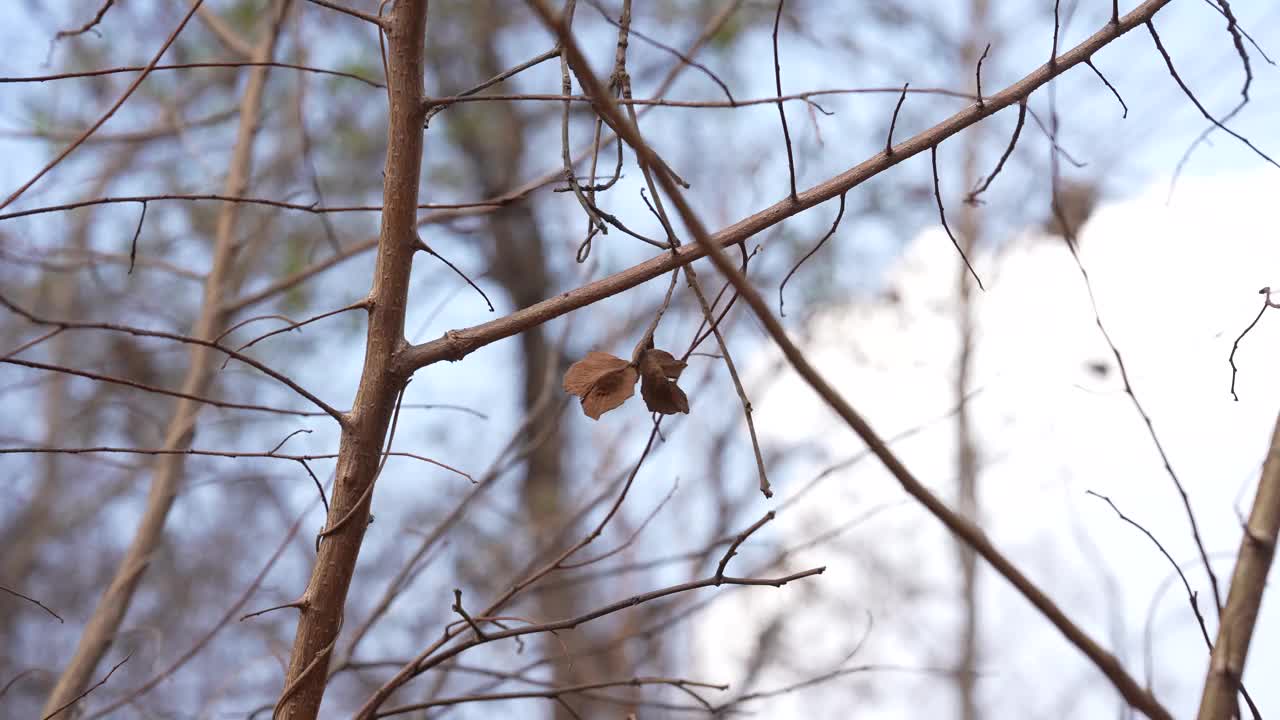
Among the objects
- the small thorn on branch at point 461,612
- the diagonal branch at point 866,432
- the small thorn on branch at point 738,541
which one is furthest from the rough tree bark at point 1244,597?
the small thorn on branch at point 461,612

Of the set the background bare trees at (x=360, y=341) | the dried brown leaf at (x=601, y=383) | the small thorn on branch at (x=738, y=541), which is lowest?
the small thorn on branch at (x=738, y=541)

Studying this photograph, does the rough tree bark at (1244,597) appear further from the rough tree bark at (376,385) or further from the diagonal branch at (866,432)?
the rough tree bark at (376,385)

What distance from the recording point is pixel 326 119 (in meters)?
2.69

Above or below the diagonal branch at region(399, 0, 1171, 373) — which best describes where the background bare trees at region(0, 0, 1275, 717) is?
above

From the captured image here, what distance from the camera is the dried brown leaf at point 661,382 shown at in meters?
0.51

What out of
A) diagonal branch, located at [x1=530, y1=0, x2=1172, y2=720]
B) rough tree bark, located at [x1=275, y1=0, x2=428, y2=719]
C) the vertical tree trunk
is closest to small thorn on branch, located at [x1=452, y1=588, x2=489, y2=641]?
rough tree bark, located at [x1=275, y1=0, x2=428, y2=719]

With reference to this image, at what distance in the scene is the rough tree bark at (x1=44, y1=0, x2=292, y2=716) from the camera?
934mm

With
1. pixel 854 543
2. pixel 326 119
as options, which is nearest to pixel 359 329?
pixel 326 119

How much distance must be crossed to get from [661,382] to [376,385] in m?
0.15

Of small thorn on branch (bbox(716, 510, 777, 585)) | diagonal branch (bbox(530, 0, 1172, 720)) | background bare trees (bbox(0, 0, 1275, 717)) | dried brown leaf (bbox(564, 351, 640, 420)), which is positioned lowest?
diagonal branch (bbox(530, 0, 1172, 720))

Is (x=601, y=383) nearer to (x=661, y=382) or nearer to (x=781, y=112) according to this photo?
(x=661, y=382)

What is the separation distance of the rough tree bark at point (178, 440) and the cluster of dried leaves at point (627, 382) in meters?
0.59

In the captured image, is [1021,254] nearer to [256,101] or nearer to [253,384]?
[256,101]

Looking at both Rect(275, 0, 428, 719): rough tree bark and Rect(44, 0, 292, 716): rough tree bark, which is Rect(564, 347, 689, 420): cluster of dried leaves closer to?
Rect(275, 0, 428, 719): rough tree bark
